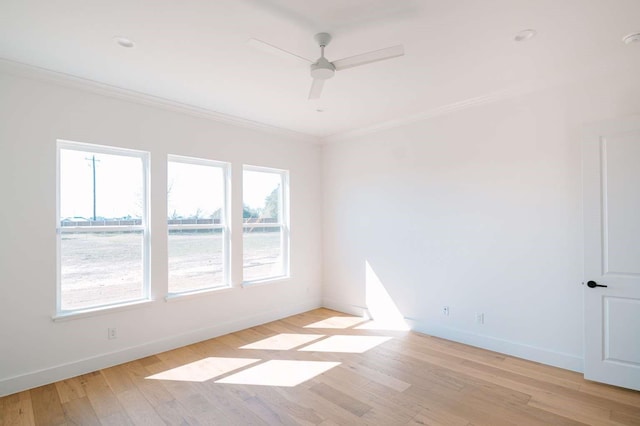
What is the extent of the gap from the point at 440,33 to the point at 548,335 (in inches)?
122

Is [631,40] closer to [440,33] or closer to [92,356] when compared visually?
[440,33]

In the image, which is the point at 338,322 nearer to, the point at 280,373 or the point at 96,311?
the point at 280,373

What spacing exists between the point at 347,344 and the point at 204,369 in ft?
5.40

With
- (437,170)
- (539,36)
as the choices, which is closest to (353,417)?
(437,170)

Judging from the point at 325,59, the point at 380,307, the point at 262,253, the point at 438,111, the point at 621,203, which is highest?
the point at 438,111

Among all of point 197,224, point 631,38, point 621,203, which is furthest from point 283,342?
point 631,38

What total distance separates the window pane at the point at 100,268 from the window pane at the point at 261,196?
1.51 m

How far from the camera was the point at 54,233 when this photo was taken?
3082 millimetres

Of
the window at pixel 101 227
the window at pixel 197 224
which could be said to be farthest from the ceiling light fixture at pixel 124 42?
the window at pixel 197 224

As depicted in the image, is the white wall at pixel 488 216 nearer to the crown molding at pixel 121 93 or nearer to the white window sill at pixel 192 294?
the crown molding at pixel 121 93

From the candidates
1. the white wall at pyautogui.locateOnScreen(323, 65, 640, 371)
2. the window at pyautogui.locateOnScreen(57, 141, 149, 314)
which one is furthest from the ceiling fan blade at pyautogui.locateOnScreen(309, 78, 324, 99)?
the window at pyautogui.locateOnScreen(57, 141, 149, 314)

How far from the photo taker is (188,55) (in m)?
2.73

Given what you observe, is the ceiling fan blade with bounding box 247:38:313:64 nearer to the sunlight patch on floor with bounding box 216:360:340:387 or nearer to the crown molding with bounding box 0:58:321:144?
the crown molding with bounding box 0:58:321:144

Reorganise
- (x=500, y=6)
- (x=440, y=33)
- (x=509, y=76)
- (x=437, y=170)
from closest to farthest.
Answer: (x=500, y=6) < (x=440, y=33) < (x=509, y=76) < (x=437, y=170)
